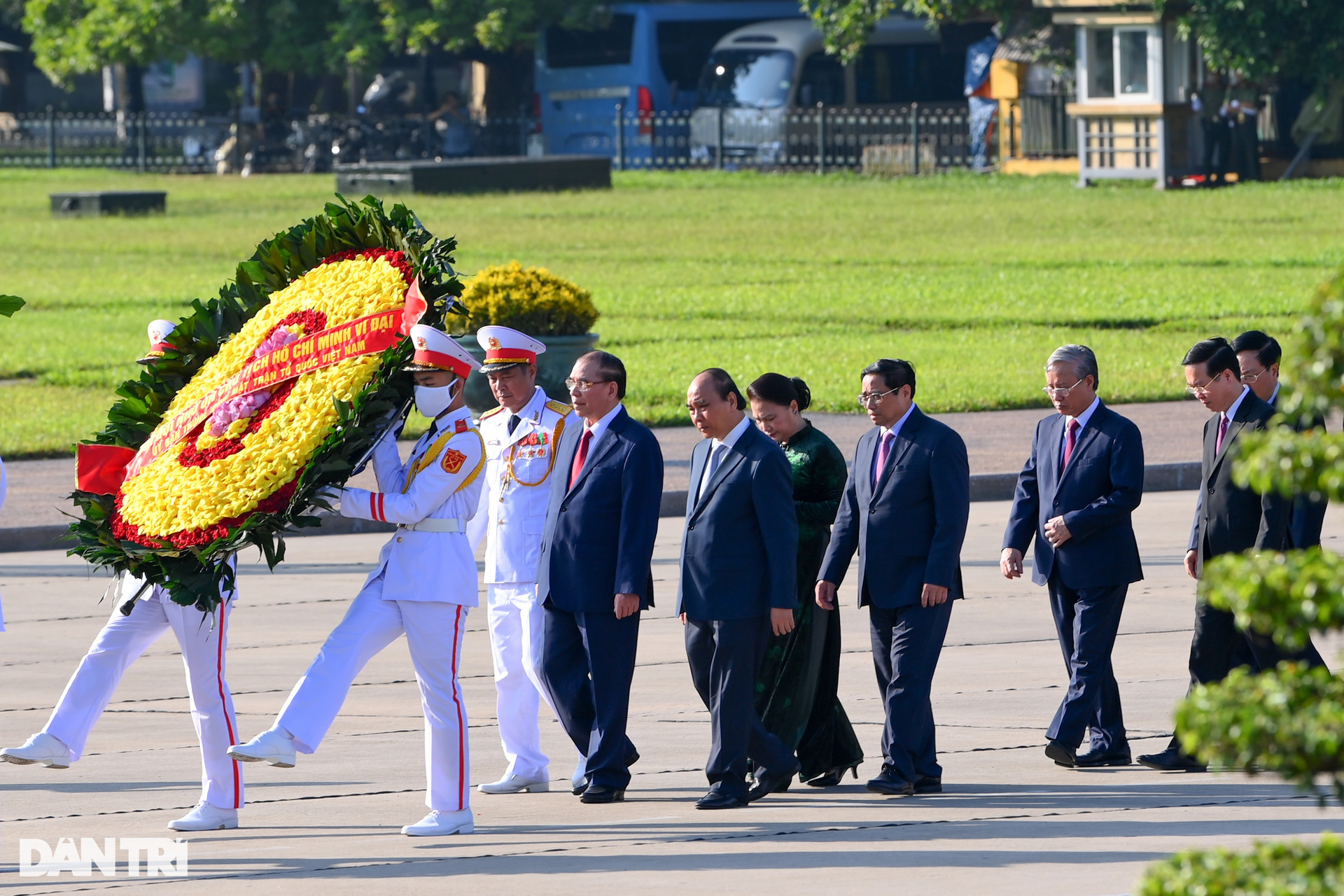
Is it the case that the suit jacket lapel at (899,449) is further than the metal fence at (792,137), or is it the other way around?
the metal fence at (792,137)

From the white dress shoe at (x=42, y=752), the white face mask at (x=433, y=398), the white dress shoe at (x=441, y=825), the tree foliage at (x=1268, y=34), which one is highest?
the tree foliage at (x=1268, y=34)

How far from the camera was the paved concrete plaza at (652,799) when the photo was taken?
22.9ft

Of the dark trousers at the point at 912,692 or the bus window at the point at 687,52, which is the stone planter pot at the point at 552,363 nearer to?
the dark trousers at the point at 912,692

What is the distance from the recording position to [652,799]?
8.18 m

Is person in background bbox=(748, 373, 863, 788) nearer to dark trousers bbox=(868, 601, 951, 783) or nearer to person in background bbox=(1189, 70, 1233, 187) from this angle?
dark trousers bbox=(868, 601, 951, 783)

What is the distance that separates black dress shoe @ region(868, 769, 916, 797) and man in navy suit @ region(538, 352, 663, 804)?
0.90 metres

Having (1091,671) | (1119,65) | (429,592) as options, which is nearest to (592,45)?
(1119,65)

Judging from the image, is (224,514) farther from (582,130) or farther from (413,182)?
(582,130)

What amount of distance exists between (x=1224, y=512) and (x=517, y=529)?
275cm

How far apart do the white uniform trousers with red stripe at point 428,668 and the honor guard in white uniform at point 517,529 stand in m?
0.84

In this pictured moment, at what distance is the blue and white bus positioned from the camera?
184ft

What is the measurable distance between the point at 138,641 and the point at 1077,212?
32294 mm

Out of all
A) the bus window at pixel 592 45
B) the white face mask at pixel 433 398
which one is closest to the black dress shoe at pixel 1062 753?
the white face mask at pixel 433 398

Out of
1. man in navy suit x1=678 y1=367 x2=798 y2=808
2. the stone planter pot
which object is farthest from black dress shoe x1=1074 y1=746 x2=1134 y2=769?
the stone planter pot
